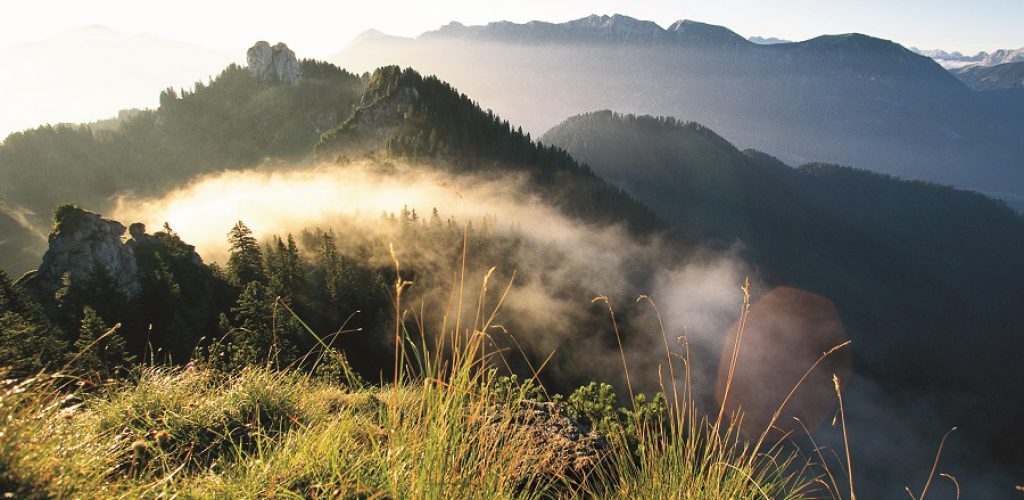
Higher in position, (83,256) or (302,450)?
(302,450)

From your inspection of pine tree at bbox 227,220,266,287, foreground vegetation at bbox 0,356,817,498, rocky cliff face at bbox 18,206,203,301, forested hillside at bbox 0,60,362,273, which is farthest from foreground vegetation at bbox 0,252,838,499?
forested hillside at bbox 0,60,362,273

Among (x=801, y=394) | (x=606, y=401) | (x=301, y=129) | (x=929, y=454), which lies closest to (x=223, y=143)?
(x=301, y=129)

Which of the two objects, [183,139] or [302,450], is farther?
[183,139]

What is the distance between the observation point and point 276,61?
181m

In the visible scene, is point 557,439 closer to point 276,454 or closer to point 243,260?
point 276,454

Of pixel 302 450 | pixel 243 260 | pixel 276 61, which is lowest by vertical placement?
pixel 243 260

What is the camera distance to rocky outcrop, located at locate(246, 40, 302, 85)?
18025 centimetres

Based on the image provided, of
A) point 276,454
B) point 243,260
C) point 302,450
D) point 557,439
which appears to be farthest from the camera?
point 243,260

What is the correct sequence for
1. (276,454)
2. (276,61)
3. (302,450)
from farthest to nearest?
1. (276,61)
2. (276,454)
3. (302,450)

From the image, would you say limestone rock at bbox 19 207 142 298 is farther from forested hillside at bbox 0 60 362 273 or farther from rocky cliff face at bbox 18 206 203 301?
forested hillside at bbox 0 60 362 273

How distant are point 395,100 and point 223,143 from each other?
9755 centimetres

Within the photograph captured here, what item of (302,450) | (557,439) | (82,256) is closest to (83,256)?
(82,256)

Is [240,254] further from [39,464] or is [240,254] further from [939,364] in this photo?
[939,364]

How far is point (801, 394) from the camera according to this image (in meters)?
192
